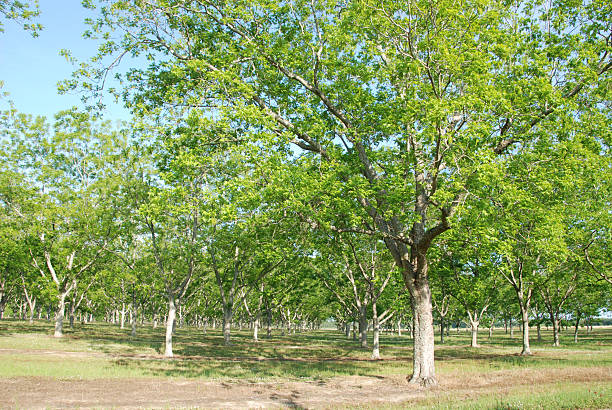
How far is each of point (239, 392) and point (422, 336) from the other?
7.96 metres

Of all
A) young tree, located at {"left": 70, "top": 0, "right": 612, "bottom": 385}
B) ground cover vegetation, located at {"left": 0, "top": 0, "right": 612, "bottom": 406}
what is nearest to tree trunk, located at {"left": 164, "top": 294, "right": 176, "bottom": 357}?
ground cover vegetation, located at {"left": 0, "top": 0, "right": 612, "bottom": 406}

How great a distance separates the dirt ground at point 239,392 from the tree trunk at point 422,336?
61cm

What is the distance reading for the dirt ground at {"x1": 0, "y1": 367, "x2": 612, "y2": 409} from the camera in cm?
1197

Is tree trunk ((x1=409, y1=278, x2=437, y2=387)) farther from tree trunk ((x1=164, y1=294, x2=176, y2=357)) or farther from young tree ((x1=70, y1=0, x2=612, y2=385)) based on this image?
tree trunk ((x1=164, y1=294, x2=176, y2=357))

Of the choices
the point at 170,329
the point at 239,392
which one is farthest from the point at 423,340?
the point at 170,329

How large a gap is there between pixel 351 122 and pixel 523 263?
2332 cm

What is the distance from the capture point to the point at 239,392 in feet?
46.6

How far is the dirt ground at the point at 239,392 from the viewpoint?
11969mm

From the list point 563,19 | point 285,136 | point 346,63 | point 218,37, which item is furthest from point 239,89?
point 563,19

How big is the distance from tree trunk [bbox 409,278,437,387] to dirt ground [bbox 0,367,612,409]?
0.61 meters

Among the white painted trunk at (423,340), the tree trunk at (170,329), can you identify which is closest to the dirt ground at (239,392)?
the white painted trunk at (423,340)

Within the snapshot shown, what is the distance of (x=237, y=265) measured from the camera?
37.8 metres

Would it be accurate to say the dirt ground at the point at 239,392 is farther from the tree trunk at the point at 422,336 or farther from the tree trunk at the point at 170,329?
the tree trunk at the point at 170,329

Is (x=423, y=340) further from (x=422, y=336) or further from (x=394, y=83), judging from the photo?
(x=394, y=83)
